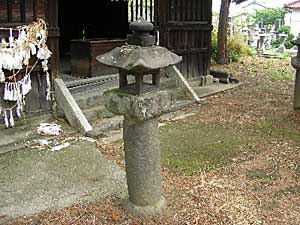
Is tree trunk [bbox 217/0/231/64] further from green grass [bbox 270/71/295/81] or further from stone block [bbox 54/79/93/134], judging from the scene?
stone block [bbox 54/79/93/134]

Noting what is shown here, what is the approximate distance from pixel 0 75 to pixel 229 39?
40.7 ft

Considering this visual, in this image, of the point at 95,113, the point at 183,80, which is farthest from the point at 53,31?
the point at 183,80

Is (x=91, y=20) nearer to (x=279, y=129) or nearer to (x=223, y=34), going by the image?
(x=223, y=34)

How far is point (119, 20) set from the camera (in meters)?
12.9

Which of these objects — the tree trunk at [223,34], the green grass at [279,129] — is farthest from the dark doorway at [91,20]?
the green grass at [279,129]

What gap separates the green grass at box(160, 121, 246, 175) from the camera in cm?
554

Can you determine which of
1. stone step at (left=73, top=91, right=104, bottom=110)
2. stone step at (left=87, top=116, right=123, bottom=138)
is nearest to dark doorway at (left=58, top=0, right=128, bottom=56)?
stone step at (left=73, top=91, right=104, bottom=110)

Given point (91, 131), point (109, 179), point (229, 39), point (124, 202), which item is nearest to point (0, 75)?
point (91, 131)

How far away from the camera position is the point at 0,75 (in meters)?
6.27

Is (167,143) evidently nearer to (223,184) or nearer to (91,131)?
(91,131)

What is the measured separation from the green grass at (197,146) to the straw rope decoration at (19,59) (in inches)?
98.0

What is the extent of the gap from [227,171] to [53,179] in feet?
7.49

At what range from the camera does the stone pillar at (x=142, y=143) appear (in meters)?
3.73

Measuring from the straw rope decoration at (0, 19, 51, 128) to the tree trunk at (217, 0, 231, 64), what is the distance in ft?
31.2
